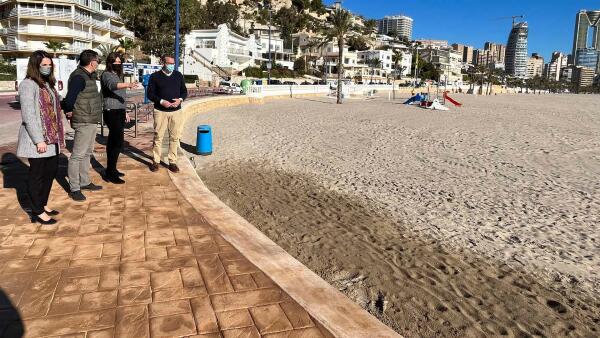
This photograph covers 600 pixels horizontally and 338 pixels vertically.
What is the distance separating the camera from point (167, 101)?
21.6ft

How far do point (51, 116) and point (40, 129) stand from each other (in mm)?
209

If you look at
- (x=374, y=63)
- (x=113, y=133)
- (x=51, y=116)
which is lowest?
(x=113, y=133)

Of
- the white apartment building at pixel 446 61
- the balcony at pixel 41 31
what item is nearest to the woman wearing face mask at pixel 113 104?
the balcony at pixel 41 31

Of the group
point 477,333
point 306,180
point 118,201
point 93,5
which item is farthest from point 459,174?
point 93,5

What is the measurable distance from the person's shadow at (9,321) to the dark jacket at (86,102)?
8.62 feet

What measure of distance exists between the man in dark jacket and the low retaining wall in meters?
1.28

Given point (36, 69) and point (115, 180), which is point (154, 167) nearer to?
point (115, 180)

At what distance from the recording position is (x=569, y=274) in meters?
4.60

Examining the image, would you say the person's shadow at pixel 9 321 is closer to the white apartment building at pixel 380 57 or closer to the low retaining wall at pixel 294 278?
the low retaining wall at pixel 294 278

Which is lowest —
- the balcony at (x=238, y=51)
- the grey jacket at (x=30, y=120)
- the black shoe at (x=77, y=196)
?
the black shoe at (x=77, y=196)

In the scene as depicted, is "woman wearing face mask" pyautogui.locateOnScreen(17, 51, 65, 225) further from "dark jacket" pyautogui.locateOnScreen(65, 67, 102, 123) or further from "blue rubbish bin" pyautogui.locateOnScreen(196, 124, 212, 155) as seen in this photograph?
"blue rubbish bin" pyautogui.locateOnScreen(196, 124, 212, 155)

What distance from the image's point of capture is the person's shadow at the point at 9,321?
2.61 metres

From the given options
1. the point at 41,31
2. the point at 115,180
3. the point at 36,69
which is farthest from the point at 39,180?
the point at 41,31

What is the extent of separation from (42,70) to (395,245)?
4209 millimetres
